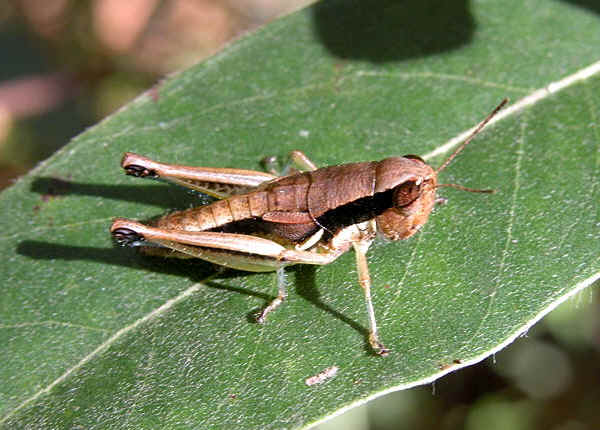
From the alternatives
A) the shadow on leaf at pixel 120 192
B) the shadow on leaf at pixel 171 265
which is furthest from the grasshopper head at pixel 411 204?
the shadow on leaf at pixel 120 192

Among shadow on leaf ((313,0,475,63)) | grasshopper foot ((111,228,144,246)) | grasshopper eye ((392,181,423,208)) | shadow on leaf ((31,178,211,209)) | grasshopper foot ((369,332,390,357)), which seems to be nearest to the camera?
grasshopper foot ((369,332,390,357))

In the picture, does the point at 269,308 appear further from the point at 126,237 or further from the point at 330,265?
the point at 126,237

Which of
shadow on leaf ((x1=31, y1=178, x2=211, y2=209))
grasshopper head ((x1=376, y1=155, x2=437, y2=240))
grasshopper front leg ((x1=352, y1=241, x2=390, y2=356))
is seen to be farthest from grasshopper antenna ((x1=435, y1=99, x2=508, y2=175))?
shadow on leaf ((x1=31, y1=178, x2=211, y2=209))

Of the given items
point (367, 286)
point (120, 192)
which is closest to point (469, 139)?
point (367, 286)

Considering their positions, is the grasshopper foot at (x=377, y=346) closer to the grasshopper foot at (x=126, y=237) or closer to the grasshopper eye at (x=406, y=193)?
the grasshopper eye at (x=406, y=193)

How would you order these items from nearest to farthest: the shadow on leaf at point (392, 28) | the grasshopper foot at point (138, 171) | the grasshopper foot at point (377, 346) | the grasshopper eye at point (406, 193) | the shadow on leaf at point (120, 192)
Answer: the grasshopper foot at point (377, 346)
the grasshopper eye at point (406, 193)
the grasshopper foot at point (138, 171)
the shadow on leaf at point (120, 192)
the shadow on leaf at point (392, 28)

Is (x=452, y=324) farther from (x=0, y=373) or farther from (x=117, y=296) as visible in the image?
(x=0, y=373)

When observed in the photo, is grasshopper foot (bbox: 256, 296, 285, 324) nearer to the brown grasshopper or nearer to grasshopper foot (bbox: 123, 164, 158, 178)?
the brown grasshopper

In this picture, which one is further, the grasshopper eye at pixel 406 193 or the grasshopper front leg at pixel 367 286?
the grasshopper eye at pixel 406 193
